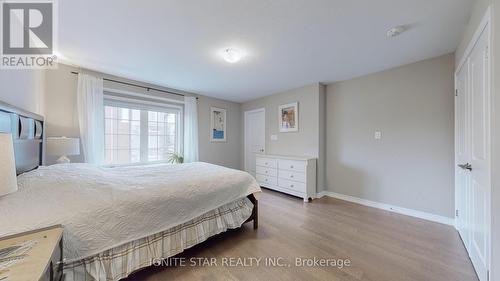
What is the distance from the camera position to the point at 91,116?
112 inches

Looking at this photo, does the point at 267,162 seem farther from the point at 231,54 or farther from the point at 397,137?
the point at 231,54

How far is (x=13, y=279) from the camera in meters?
0.57

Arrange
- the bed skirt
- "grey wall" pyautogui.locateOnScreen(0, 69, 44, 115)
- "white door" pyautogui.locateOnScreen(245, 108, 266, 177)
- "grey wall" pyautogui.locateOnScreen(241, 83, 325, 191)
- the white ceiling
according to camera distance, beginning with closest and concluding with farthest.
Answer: the bed skirt
the white ceiling
"grey wall" pyautogui.locateOnScreen(0, 69, 44, 115)
"grey wall" pyautogui.locateOnScreen(241, 83, 325, 191)
"white door" pyautogui.locateOnScreen(245, 108, 266, 177)

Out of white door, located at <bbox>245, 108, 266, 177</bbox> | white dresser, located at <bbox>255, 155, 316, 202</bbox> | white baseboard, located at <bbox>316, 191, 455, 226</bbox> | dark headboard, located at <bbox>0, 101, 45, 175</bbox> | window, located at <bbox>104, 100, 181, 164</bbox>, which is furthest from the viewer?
→ white door, located at <bbox>245, 108, 266, 177</bbox>

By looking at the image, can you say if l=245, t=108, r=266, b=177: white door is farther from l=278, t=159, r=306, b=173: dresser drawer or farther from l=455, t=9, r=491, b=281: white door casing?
l=455, t=9, r=491, b=281: white door casing

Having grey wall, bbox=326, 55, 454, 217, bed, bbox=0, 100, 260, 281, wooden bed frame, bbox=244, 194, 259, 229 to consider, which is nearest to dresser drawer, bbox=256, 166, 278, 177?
grey wall, bbox=326, 55, 454, 217

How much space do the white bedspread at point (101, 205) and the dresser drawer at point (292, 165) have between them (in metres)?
1.86

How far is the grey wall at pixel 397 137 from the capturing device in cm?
246

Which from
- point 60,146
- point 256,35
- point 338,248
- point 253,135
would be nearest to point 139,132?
point 60,146

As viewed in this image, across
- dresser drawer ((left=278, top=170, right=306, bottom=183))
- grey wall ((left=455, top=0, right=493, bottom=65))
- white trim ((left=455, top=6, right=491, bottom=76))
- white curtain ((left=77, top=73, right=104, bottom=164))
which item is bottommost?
dresser drawer ((left=278, top=170, right=306, bottom=183))

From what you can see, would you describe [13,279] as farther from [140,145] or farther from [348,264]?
[140,145]

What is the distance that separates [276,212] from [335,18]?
254 centimetres

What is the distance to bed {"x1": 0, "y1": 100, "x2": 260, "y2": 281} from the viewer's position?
108cm

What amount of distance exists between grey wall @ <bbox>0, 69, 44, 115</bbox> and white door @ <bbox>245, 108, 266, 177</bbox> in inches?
148
